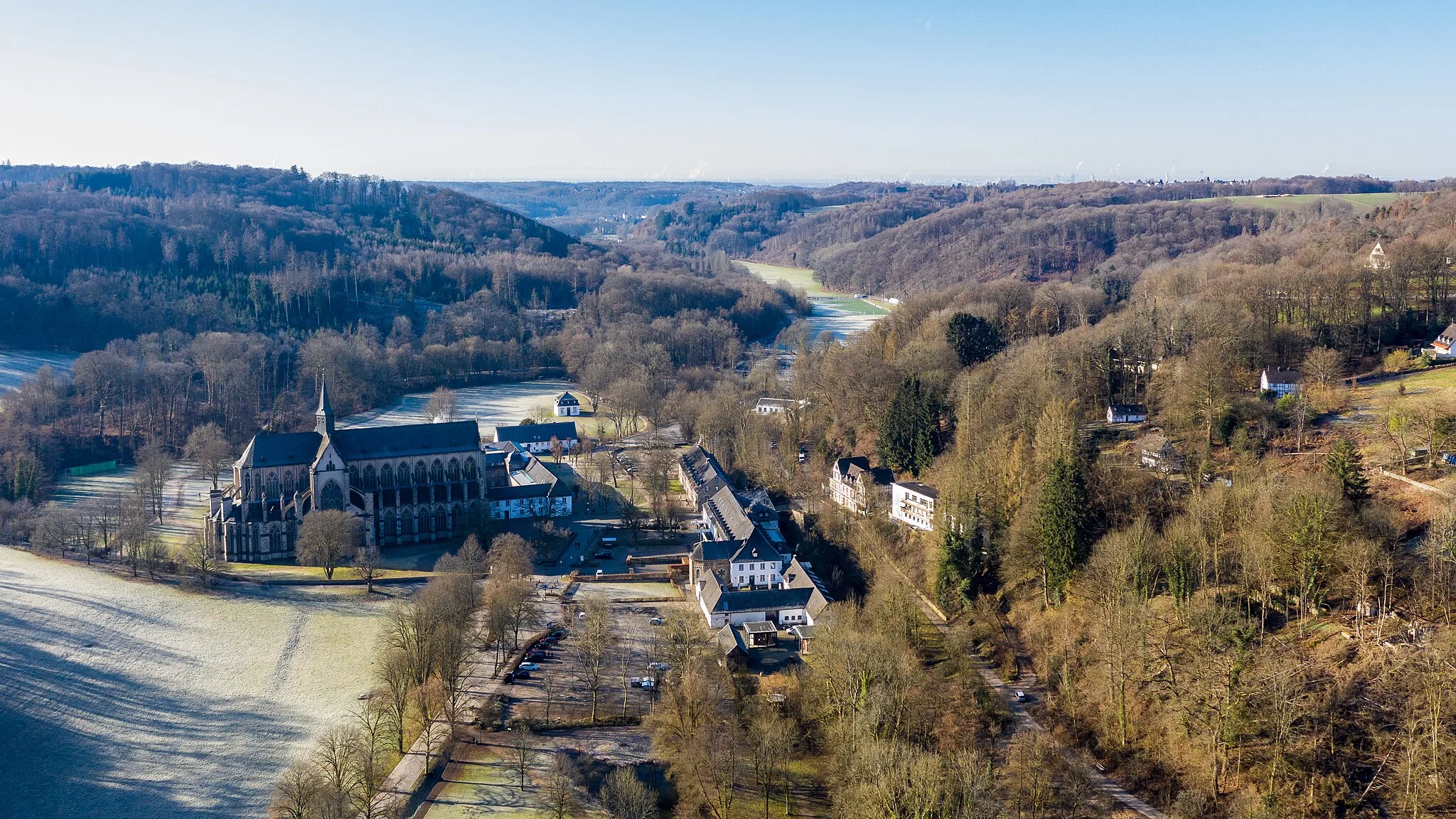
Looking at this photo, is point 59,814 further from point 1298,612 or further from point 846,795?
point 1298,612

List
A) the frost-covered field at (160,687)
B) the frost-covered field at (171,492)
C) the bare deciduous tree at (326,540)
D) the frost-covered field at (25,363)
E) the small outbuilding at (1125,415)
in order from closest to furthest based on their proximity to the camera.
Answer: the frost-covered field at (160,687)
the bare deciduous tree at (326,540)
the small outbuilding at (1125,415)
the frost-covered field at (171,492)
the frost-covered field at (25,363)

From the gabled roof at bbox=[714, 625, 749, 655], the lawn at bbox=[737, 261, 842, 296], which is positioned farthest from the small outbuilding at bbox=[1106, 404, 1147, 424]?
the lawn at bbox=[737, 261, 842, 296]

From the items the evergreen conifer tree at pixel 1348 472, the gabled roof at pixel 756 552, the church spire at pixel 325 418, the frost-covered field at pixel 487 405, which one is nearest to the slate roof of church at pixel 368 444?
the church spire at pixel 325 418

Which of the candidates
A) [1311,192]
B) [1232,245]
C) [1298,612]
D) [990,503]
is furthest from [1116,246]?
[1298,612]

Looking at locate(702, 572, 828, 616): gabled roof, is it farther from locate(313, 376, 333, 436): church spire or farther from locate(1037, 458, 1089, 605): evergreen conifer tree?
locate(313, 376, 333, 436): church spire

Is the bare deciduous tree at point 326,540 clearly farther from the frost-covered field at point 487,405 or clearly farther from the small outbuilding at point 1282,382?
the small outbuilding at point 1282,382

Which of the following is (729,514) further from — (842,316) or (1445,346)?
(842,316)

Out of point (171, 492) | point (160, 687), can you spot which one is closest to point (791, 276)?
point (171, 492)
